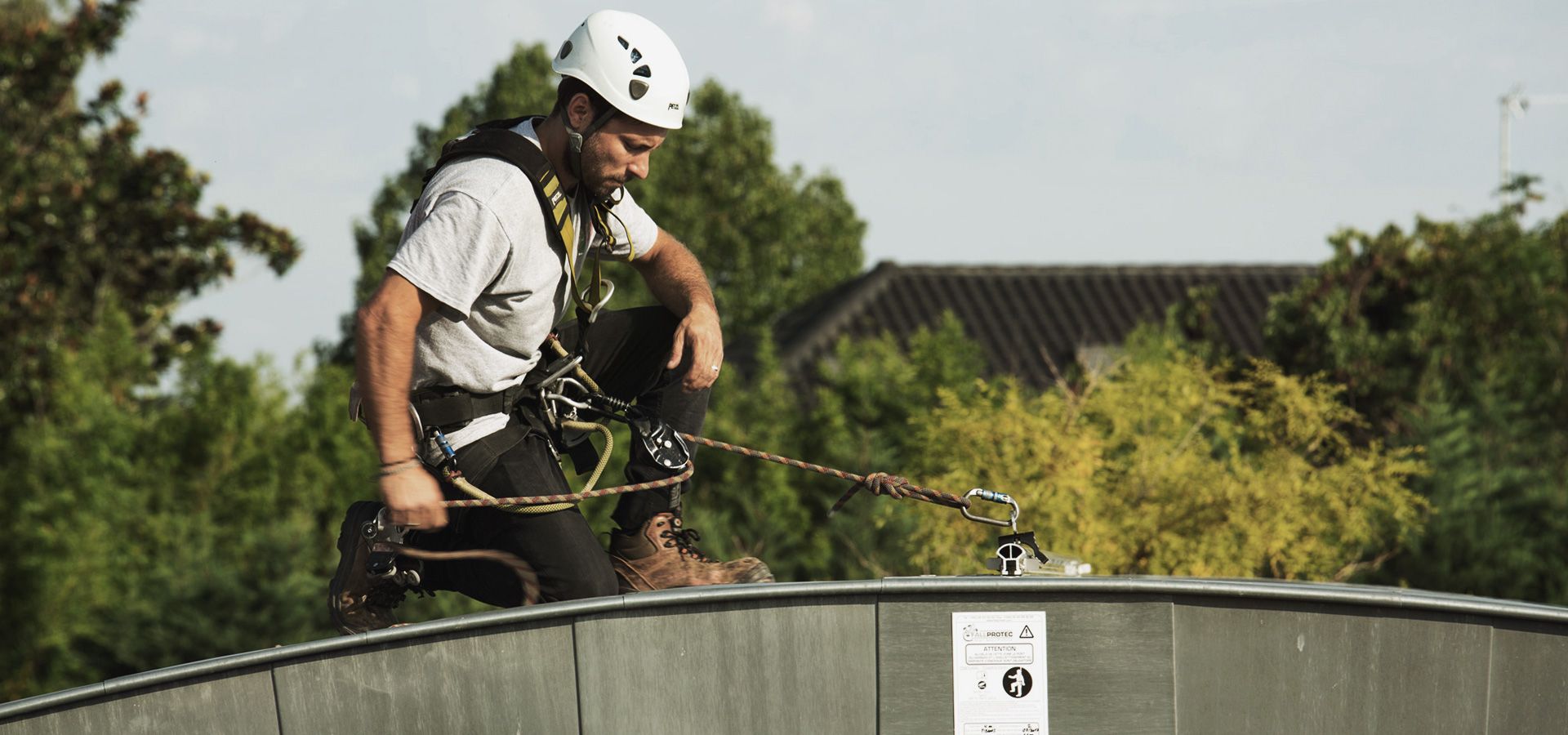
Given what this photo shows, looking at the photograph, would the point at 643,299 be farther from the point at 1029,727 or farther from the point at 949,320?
the point at 1029,727

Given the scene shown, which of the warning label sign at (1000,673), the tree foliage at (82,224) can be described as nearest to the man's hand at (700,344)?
the warning label sign at (1000,673)

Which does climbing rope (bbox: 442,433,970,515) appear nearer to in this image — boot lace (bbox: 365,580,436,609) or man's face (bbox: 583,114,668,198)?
boot lace (bbox: 365,580,436,609)

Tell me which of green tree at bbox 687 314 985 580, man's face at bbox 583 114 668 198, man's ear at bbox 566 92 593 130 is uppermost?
man's ear at bbox 566 92 593 130

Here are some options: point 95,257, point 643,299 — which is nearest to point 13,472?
point 95,257

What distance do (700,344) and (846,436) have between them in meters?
10.1

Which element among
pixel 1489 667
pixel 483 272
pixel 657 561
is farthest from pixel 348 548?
pixel 1489 667

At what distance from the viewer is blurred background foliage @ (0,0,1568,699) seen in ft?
32.5

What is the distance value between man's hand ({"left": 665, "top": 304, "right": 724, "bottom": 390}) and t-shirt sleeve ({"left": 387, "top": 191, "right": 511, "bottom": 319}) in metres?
0.83

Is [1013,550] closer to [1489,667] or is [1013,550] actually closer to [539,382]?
[1489,667]

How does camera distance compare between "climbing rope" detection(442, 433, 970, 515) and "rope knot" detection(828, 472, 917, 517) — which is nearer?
"climbing rope" detection(442, 433, 970, 515)

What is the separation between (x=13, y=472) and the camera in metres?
16.3

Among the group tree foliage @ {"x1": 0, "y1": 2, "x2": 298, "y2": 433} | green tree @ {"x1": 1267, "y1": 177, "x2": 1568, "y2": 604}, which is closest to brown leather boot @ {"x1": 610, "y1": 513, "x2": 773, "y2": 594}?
green tree @ {"x1": 1267, "y1": 177, "x2": 1568, "y2": 604}

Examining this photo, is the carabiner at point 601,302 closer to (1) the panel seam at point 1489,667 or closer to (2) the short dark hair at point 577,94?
(2) the short dark hair at point 577,94

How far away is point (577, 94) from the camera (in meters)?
4.38
